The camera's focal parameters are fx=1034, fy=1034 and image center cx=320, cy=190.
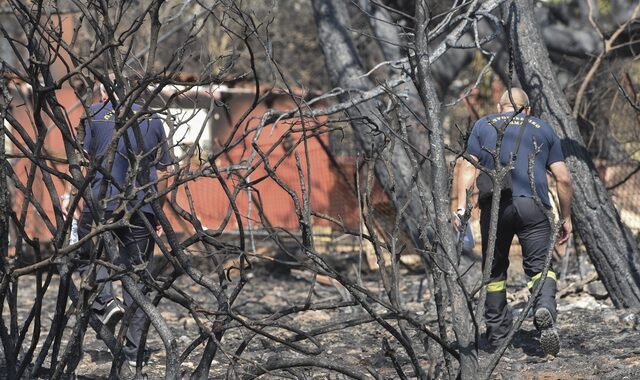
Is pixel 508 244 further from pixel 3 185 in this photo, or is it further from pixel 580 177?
pixel 3 185

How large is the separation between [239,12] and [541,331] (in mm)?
2544

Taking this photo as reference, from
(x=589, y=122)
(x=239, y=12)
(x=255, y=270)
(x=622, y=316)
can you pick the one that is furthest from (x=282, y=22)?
(x=239, y=12)

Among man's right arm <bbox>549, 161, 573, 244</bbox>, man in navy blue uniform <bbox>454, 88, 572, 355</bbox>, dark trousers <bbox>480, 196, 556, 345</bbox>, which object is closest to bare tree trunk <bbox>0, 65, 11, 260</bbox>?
man in navy blue uniform <bbox>454, 88, 572, 355</bbox>

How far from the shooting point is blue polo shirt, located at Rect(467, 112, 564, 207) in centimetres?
605

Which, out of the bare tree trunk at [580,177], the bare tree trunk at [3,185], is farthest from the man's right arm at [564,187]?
the bare tree trunk at [3,185]

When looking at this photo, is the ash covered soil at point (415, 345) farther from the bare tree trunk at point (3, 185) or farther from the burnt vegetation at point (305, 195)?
the bare tree trunk at point (3, 185)

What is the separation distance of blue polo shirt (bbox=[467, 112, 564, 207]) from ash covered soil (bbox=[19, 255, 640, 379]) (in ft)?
3.07

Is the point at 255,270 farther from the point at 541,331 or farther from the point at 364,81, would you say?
the point at 541,331

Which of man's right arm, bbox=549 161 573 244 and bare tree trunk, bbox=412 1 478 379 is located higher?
man's right arm, bbox=549 161 573 244

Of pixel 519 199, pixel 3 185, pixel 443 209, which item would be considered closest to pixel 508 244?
pixel 519 199

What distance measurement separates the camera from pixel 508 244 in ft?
20.6

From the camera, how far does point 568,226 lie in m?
6.27

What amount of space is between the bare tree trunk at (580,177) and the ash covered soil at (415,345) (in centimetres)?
25

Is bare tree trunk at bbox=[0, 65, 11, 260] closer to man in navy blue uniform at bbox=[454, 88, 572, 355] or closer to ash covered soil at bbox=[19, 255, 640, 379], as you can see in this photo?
ash covered soil at bbox=[19, 255, 640, 379]
